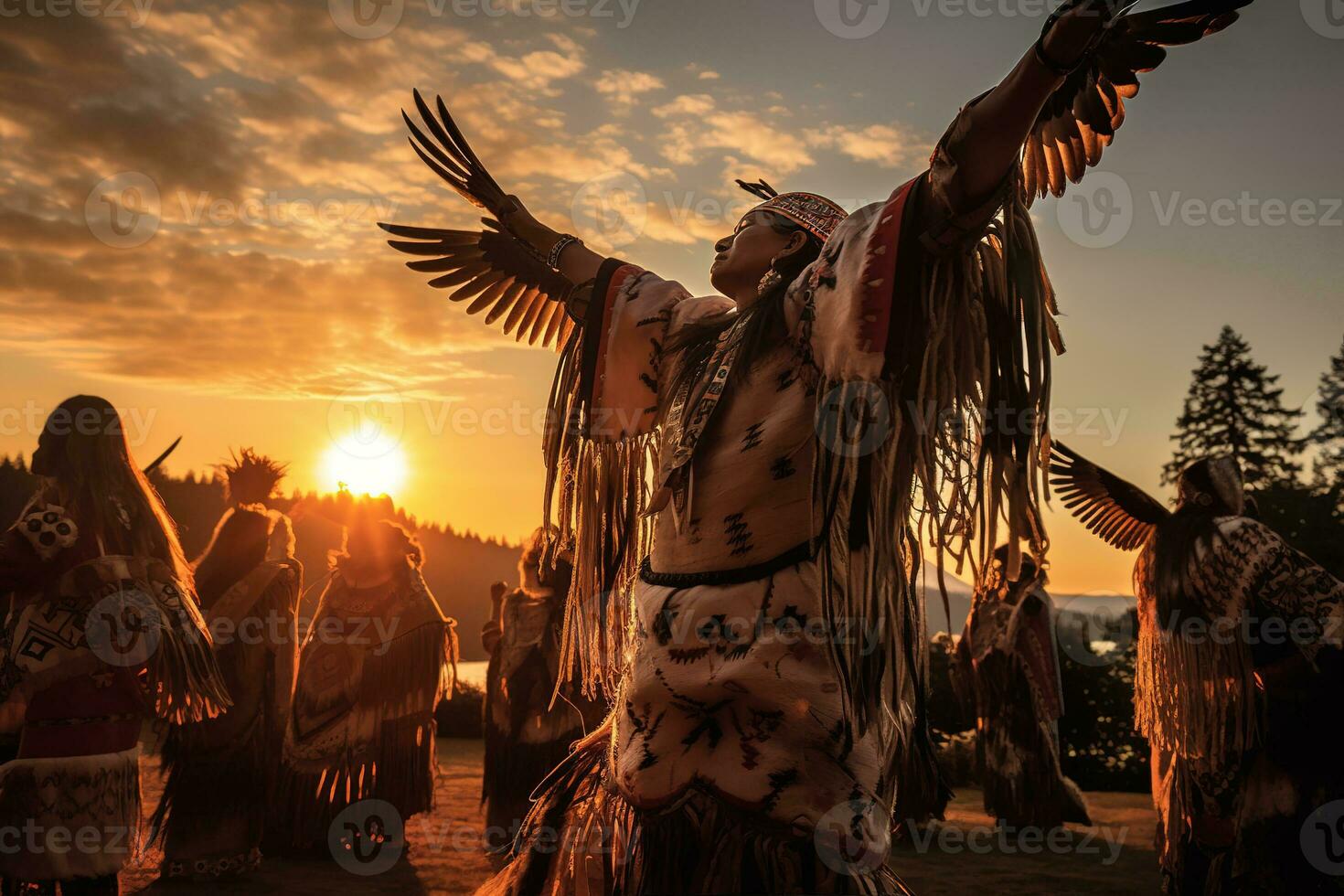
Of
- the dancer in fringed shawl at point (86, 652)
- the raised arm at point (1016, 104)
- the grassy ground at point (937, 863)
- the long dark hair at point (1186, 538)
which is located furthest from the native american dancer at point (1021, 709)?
the raised arm at point (1016, 104)

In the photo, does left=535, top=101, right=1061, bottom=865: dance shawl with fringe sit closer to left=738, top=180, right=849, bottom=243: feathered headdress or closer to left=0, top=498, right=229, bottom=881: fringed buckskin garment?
left=738, top=180, right=849, bottom=243: feathered headdress

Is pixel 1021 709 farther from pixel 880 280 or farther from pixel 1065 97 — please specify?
pixel 880 280

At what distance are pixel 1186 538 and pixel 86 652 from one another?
597 cm

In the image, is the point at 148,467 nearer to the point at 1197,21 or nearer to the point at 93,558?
the point at 93,558

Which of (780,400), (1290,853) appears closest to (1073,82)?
(780,400)

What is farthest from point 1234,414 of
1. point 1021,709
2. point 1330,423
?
point 1021,709

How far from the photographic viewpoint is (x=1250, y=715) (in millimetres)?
5598

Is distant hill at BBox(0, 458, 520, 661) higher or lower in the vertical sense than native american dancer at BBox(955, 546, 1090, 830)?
higher

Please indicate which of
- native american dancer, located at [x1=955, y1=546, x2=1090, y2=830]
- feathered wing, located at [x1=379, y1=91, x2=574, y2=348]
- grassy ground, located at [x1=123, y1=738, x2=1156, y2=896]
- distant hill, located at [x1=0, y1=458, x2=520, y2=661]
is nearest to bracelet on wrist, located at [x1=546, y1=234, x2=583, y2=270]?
feathered wing, located at [x1=379, y1=91, x2=574, y2=348]

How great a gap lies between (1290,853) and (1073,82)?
503 centimetres

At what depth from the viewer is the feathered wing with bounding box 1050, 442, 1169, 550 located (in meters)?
7.58

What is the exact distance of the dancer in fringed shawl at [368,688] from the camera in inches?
303

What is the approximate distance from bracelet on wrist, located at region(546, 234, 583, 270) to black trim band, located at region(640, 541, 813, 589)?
46.5 inches

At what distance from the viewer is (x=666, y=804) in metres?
2.35
